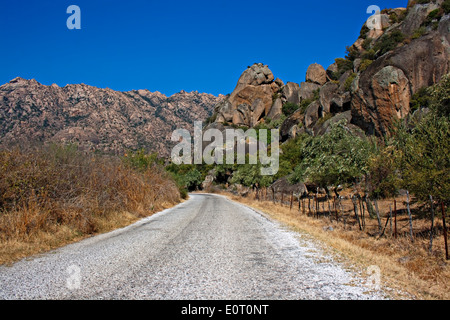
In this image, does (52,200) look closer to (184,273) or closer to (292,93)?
(184,273)

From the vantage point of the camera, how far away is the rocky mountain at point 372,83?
29859 millimetres

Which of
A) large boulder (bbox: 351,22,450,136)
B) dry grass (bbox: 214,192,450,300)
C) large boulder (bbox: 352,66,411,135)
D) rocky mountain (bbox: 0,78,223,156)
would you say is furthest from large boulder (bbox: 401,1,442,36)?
rocky mountain (bbox: 0,78,223,156)

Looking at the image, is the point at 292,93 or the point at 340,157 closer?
the point at 340,157

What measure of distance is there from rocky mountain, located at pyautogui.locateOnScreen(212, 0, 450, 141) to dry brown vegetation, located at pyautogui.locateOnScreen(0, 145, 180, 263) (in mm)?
21755

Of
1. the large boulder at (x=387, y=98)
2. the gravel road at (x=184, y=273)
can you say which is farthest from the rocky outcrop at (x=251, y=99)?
the gravel road at (x=184, y=273)

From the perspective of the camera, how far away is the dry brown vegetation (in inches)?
275

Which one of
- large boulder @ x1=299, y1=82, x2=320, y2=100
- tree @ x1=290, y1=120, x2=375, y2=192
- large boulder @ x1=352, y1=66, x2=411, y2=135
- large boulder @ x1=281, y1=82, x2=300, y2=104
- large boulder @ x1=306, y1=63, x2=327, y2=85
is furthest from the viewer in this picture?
large boulder @ x1=281, y1=82, x2=300, y2=104

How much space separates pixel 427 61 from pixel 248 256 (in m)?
34.1

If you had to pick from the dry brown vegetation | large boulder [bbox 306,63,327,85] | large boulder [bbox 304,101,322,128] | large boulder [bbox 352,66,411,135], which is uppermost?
large boulder [bbox 306,63,327,85]

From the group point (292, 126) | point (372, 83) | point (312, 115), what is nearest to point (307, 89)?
point (292, 126)

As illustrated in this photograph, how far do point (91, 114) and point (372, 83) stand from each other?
79073 mm

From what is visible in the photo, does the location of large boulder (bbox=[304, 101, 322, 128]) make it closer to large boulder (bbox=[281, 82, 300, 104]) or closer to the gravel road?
large boulder (bbox=[281, 82, 300, 104])

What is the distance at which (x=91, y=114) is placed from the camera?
85688 millimetres

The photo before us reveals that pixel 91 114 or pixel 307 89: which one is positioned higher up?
pixel 307 89
